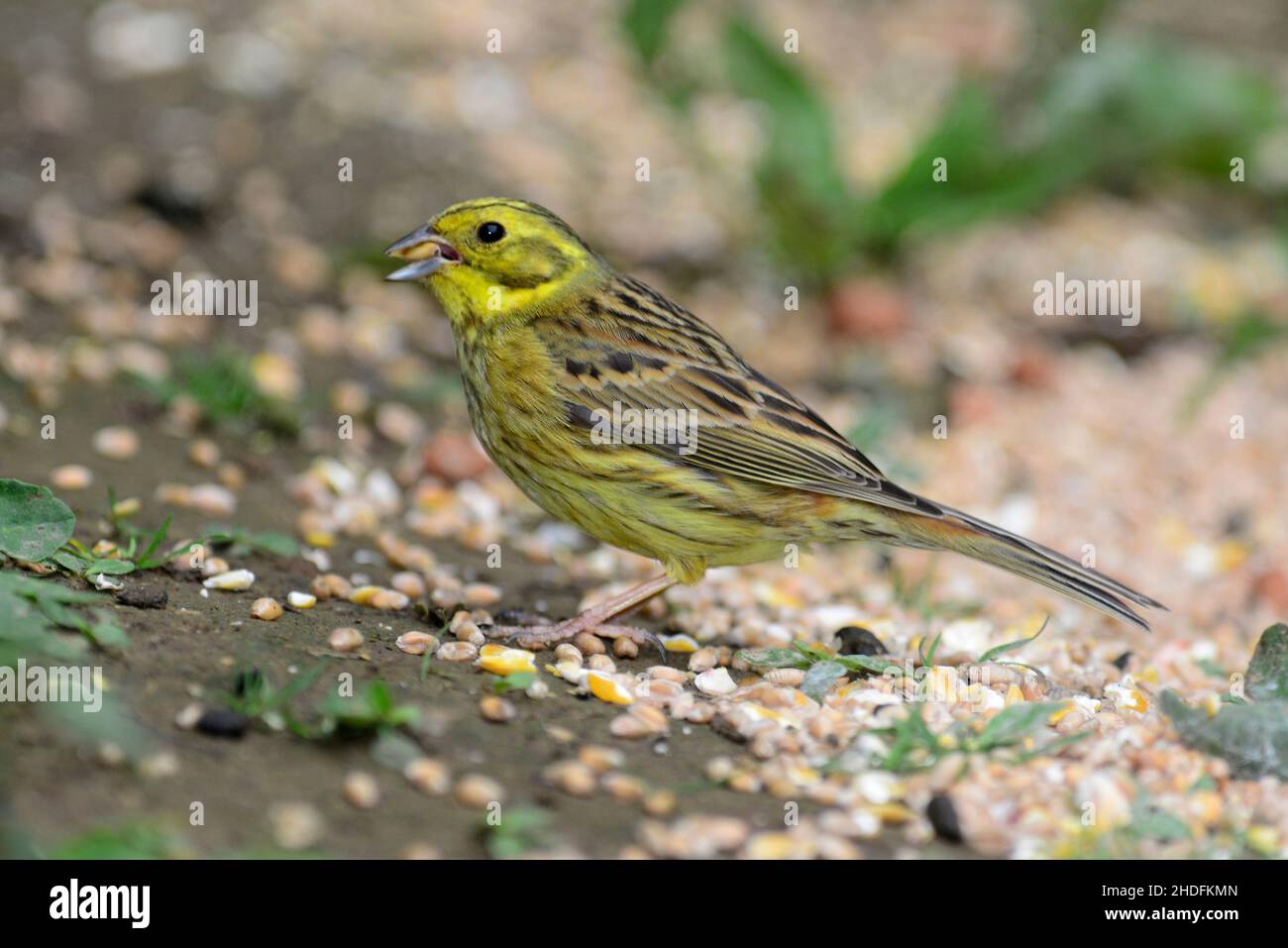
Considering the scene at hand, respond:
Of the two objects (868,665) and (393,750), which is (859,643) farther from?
(393,750)

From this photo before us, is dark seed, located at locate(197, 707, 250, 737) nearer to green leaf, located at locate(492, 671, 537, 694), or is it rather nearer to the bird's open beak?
green leaf, located at locate(492, 671, 537, 694)

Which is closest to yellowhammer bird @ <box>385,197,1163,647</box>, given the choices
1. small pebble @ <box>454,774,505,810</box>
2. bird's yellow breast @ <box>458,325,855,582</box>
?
bird's yellow breast @ <box>458,325,855,582</box>

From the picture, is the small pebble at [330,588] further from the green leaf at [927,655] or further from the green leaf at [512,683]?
the green leaf at [927,655]

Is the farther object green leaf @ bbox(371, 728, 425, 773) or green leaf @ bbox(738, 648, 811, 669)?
green leaf @ bbox(738, 648, 811, 669)

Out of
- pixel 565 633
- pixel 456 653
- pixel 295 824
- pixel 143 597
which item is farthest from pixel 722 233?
pixel 295 824
